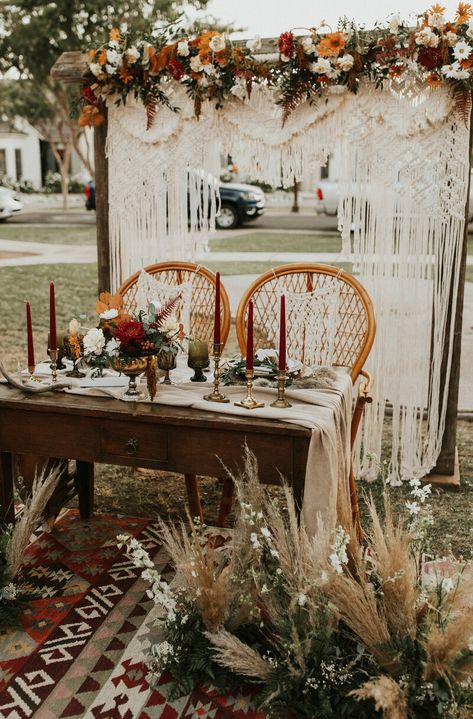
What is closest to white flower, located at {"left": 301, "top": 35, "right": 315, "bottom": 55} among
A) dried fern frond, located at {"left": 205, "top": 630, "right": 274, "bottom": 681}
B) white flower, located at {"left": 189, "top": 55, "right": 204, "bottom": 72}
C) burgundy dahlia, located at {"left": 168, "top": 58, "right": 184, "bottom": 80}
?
white flower, located at {"left": 189, "top": 55, "right": 204, "bottom": 72}

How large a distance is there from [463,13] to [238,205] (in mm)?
11030

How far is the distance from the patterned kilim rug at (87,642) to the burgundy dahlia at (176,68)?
199 cm

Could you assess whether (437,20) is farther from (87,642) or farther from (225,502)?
(87,642)

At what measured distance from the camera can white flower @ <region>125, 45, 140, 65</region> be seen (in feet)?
11.4

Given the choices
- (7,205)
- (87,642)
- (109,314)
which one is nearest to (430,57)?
(109,314)

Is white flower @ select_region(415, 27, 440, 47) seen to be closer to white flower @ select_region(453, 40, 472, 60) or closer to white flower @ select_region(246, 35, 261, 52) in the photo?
white flower @ select_region(453, 40, 472, 60)

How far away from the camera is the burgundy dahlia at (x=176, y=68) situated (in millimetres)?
3420

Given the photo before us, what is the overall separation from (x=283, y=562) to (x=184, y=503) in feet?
4.78

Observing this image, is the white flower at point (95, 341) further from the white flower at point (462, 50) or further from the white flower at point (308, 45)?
the white flower at point (462, 50)

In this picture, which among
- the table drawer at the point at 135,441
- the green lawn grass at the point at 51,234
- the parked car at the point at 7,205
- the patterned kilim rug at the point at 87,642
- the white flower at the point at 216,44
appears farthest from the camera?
the parked car at the point at 7,205

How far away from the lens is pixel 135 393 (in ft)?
8.24

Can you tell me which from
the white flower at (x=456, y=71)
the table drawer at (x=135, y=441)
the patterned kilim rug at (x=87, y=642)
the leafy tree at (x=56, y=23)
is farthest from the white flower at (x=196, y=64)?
the leafy tree at (x=56, y=23)

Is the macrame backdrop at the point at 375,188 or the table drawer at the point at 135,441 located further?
the macrame backdrop at the point at 375,188

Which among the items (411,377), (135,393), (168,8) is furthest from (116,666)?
(168,8)
